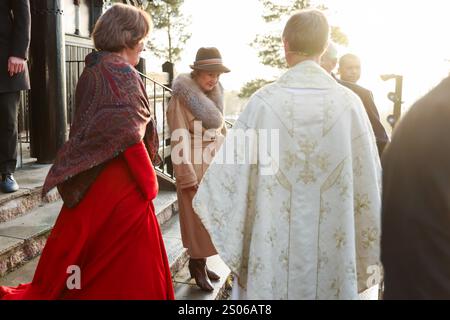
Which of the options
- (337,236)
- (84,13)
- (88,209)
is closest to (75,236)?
(88,209)

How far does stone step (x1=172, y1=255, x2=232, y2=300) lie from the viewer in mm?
3984

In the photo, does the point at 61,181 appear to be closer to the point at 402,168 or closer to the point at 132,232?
the point at 132,232

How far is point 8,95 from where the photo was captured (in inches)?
164

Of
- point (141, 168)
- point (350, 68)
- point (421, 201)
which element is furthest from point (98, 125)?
point (350, 68)

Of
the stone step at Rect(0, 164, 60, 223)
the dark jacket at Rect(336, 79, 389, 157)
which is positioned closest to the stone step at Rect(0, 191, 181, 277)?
the stone step at Rect(0, 164, 60, 223)

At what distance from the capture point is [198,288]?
13.6 ft

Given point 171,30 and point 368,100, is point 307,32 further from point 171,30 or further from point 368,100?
point 171,30

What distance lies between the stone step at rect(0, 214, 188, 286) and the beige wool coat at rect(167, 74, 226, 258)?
61cm

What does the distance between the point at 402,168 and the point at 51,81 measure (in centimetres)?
520

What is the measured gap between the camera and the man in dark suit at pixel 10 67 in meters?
4.08

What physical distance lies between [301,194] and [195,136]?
159cm

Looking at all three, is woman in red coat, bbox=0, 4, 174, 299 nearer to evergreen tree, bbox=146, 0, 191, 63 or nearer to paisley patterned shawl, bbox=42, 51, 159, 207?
paisley patterned shawl, bbox=42, 51, 159, 207
